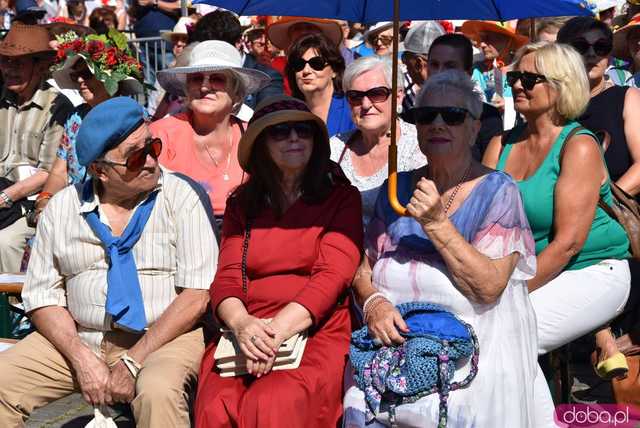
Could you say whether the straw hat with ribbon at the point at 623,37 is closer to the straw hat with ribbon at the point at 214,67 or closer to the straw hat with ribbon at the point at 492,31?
the straw hat with ribbon at the point at 492,31

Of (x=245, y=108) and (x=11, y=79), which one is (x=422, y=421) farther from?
(x=11, y=79)

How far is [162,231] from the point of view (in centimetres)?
484

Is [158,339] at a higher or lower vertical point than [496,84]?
lower

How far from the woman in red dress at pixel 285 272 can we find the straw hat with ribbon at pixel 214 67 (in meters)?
1.11

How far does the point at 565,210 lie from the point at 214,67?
6.92 ft

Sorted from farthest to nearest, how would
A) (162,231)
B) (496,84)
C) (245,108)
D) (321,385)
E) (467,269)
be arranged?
(496,84), (245,108), (162,231), (321,385), (467,269)

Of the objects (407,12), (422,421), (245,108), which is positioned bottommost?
(422,421)

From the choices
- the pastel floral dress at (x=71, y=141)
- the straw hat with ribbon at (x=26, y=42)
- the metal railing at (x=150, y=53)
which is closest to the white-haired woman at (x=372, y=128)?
the pastel floral dress at (x=71, y=141)

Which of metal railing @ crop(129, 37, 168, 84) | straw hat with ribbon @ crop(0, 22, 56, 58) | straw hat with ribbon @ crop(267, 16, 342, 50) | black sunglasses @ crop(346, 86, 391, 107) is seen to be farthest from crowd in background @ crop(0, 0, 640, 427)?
metal railing @ crop(129, 37, 168, 84)

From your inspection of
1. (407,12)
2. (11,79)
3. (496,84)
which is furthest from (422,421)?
(11,79)

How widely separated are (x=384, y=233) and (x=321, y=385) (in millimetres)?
686

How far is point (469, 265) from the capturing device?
3955mm

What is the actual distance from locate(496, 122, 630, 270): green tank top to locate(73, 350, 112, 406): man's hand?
2028mm

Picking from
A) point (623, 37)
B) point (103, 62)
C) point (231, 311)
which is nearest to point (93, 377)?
point (231, 311)
